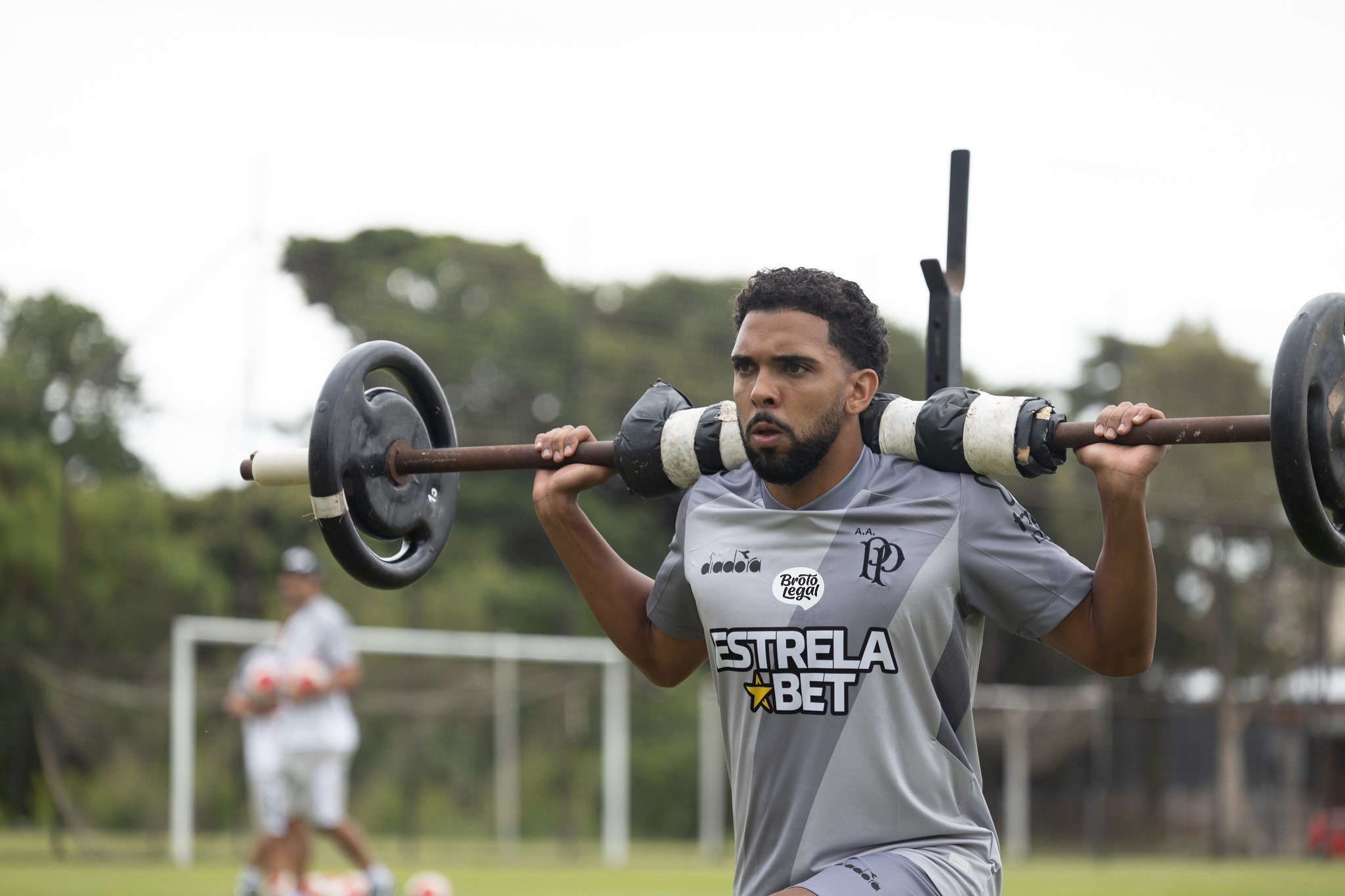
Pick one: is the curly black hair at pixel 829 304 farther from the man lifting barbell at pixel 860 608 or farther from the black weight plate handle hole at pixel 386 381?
the black weight plate handle hole at pixel 386 381

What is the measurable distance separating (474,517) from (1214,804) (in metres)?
11.2

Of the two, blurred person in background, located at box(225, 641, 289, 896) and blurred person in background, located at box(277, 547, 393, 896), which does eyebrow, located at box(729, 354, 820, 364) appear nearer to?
blurred person in background, located at box(277, 547, 393, 896)

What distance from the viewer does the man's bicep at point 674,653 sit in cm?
374

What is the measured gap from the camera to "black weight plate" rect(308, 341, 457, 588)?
3635 millimetres

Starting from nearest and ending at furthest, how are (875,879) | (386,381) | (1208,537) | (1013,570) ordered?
(875,879) < (1013,570) < (386,381) < (1208,537)

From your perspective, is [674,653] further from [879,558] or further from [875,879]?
[875,879]

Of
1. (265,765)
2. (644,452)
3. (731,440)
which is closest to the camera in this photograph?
(731,440)

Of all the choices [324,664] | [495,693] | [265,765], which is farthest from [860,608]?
[495,693]

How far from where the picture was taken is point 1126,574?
3094mm

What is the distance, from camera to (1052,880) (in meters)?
13.8

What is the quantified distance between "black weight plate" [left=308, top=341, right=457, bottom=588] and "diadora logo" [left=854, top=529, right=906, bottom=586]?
1196 mm

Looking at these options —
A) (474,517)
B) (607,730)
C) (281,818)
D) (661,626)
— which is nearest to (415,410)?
(661,626)

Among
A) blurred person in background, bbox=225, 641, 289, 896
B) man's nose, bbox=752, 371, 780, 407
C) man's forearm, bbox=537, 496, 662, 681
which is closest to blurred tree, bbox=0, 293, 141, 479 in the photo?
blurred person in background, bbox=225, 641, 289, 896

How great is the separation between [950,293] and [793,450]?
987 millimetres
